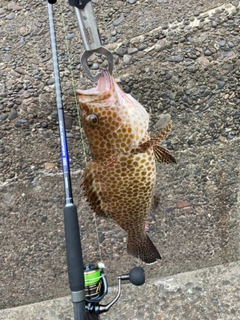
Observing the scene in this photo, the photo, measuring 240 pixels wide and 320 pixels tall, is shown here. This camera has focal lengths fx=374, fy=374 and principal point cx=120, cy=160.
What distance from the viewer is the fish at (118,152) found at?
1.32 m

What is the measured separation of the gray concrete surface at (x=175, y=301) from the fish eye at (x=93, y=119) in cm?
114

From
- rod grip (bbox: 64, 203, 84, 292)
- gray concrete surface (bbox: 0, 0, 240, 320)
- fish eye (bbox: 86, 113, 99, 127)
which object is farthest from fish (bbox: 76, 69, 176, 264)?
gray concrete surface (bbox: 0, 0, 240, 320)

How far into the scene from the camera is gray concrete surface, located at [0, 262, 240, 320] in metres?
1.98

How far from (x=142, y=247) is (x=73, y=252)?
33cm

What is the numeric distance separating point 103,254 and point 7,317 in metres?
0.66

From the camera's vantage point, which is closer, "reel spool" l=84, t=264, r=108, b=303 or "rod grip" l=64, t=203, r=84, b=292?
"rod grip" l=64, t=203, r=84, b=292

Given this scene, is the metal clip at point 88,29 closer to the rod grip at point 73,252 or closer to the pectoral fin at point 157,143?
the pectoral fin at point 157,143

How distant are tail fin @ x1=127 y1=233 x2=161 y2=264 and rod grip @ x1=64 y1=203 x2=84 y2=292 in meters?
0.26

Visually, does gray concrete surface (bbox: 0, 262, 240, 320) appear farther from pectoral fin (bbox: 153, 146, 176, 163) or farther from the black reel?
pectoral fin (bbox: 153, 146, 176, 163)

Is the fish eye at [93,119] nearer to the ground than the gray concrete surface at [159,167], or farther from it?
farther from it

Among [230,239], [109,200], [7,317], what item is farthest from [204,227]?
[7,317]

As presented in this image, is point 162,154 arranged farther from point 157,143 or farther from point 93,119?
point 93,119

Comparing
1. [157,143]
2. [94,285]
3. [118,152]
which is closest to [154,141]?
[157,143]

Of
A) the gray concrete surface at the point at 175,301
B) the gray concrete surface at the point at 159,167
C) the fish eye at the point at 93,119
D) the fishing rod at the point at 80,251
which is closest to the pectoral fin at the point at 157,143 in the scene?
the fish eye at the point at 93,119
